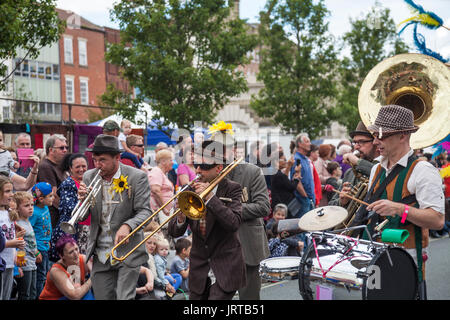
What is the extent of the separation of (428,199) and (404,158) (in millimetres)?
380

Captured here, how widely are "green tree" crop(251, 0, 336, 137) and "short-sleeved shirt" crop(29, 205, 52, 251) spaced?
52.4 feet

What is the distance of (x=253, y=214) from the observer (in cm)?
594

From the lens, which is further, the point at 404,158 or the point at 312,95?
the point at 312,95

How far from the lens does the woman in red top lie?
6.65 m

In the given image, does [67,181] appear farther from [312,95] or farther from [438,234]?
[312,95]

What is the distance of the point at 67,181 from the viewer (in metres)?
7.19

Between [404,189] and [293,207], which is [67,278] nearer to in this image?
[404,189]

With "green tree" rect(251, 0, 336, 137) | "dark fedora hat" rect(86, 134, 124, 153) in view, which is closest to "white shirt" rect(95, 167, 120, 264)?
"dark fedora hat" rect(86, 134, 124, 153)

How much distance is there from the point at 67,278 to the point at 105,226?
1425 millimetres

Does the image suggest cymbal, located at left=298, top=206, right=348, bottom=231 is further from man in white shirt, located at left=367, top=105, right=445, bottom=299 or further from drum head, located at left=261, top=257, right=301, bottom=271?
drum head, located at left=261, top=257, right=301, bottom=271

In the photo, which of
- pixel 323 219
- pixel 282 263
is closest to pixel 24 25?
pixel 282 263

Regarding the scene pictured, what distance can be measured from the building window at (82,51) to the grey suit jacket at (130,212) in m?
43.4

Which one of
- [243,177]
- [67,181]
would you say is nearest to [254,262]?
[243,177]

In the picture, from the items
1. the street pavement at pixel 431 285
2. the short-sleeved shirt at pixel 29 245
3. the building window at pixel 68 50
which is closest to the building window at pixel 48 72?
the building window at pixel 68 50
